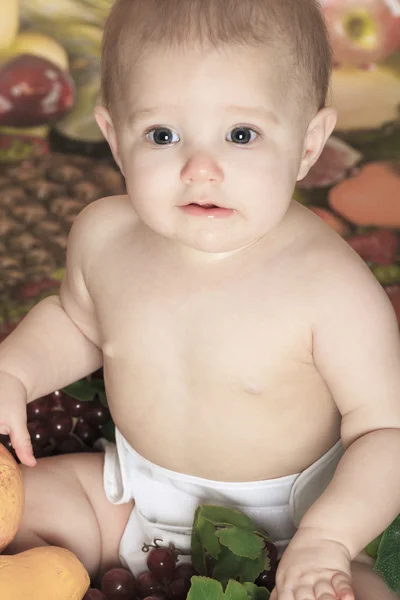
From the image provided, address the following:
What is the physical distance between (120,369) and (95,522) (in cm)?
18

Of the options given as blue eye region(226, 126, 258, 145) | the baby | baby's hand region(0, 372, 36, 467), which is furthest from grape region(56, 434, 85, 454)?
blue eye region(226, 126, 258, 145)

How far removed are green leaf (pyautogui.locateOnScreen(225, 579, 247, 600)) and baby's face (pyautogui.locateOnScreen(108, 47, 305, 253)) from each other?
30 cm

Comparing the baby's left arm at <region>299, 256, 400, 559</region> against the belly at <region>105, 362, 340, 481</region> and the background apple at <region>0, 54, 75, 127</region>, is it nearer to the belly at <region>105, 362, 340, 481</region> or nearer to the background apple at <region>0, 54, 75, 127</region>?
the belly at <region>105, 362, 340, 481</region>

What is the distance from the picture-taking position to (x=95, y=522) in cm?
105

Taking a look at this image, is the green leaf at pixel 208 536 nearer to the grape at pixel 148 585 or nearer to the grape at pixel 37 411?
the grape at pixel 148 585

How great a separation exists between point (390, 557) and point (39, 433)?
1.56 feet

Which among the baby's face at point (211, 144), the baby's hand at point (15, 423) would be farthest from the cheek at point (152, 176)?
the baby's hand at point (15, 423)

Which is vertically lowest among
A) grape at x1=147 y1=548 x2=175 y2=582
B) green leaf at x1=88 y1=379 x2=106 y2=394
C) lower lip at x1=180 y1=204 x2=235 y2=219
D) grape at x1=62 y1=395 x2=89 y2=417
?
grape at x1=62 y1=395 x2=89 y2=417

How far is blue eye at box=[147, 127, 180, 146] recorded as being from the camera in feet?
2.73

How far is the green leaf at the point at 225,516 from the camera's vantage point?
0.95 m

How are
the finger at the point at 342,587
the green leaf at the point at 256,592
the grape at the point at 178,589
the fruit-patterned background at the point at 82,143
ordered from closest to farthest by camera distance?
the finger at the point at 342,587 → the green leaf at the point at 256,592 → the grape at the point at 178,589 → the fruit-patterned background at the point at 82,143

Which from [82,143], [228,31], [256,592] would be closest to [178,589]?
[256,592]

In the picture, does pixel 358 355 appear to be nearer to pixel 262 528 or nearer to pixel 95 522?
pixel 262 528

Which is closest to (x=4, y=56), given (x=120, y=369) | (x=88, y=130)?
(x=88, y=130)
